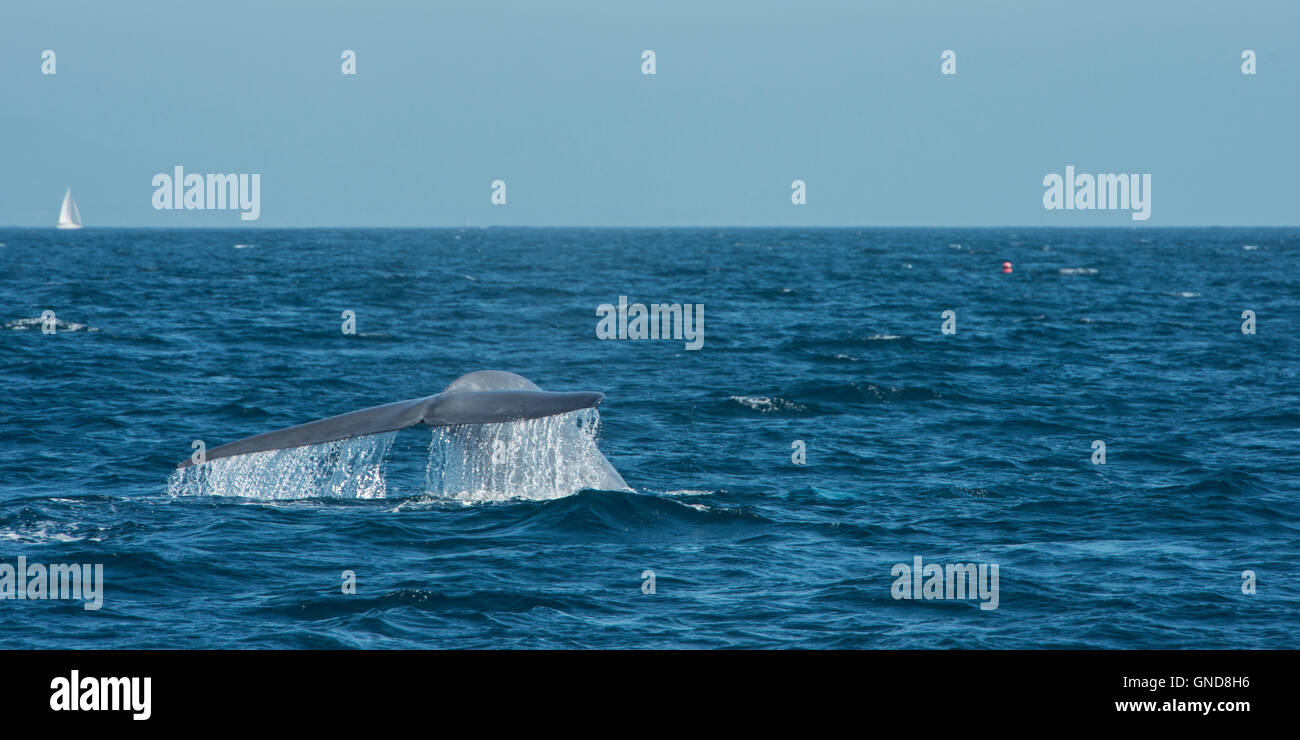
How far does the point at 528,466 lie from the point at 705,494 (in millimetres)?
2549

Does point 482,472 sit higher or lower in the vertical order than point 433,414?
lower

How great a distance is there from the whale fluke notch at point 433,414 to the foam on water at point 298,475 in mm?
3706

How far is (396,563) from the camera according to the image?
14102 millimetres

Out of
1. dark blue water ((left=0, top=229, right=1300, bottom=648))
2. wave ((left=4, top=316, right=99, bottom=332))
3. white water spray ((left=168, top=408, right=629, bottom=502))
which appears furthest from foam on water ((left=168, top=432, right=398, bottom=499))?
wave ((left=4, top=316, right=99, bottom=332))

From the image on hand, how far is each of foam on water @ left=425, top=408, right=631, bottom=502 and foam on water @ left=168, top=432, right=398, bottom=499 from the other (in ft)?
3.25

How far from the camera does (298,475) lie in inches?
768

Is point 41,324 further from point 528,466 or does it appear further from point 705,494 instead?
point 705,494

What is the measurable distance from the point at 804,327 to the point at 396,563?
3343cm

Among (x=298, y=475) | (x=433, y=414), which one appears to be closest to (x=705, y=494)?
(x=298, y=475)

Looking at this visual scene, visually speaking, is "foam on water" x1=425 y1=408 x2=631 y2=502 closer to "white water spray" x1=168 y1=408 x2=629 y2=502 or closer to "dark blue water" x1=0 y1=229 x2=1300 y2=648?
"white water spray" x1=168 y1=408 x2=629 y2=502
